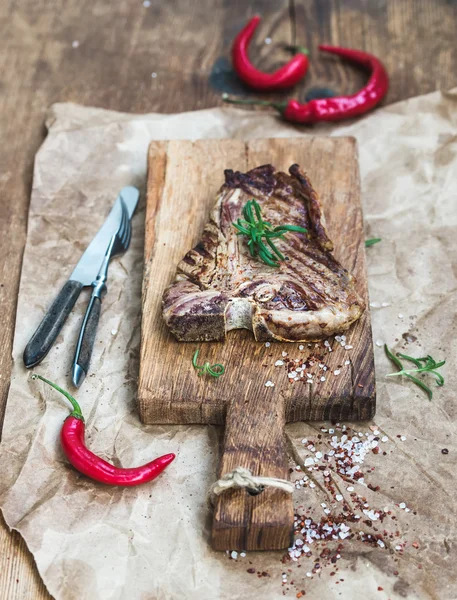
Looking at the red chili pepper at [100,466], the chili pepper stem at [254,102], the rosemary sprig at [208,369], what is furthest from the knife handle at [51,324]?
the chili pepper stem at [254,102]

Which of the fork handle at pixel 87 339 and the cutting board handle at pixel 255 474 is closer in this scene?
the cutting board handle at pixel 255 474

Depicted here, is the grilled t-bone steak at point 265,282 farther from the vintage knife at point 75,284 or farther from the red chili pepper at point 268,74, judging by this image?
the red chili pepper at point 268,74

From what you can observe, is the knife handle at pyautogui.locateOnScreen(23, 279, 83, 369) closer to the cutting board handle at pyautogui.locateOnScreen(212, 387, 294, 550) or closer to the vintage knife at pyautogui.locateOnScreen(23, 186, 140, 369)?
the vintage knife at pyautogui.locateOnScreen(23, 186, 140, 369)

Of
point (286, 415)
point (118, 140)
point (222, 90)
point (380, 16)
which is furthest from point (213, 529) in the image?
point (380, 16)

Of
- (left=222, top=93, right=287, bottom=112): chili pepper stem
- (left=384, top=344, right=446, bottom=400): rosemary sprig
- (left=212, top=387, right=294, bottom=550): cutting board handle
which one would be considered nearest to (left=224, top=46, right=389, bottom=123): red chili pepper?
(left=222, top=93, right=287, bottom=112): chili pepper stem

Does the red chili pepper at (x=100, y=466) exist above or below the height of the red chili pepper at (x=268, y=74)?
below

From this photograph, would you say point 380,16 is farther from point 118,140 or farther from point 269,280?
point 269,280

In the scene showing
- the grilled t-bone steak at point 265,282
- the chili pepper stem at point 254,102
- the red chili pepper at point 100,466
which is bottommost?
the red chili pepper at point 100,466

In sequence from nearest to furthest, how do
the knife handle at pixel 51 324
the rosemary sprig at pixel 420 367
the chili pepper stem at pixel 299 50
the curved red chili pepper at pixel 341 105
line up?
1. the rosemary sprig at pixel 420 367
2. the knife handle at pixel 51 324
3. the curved red chili pepper at pixel 341 105
4. the chili pepper stem at pixel 299 50

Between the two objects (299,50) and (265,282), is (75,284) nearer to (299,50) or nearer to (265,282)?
(265,282)
